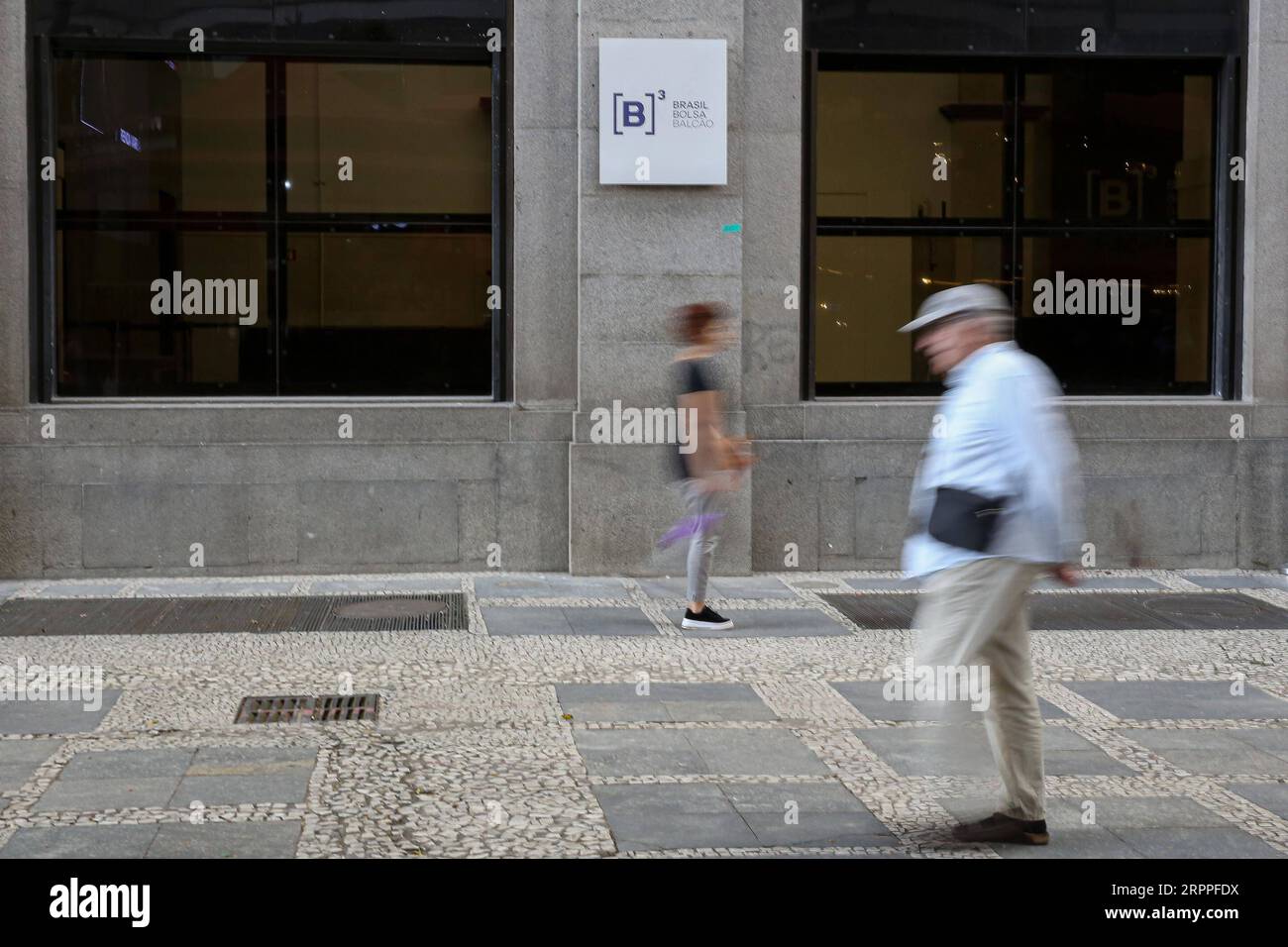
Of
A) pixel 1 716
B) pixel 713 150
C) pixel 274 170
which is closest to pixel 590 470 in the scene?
pixel 713 150

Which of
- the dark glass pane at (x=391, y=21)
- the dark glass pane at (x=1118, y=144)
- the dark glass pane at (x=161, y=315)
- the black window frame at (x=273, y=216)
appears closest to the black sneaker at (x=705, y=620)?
the black window frame at (x=273, y=216)

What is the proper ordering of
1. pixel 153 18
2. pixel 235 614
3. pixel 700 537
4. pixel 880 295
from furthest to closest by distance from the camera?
pixel 880 295
pixel 153 18
pixel 235 614
pixel 700 537

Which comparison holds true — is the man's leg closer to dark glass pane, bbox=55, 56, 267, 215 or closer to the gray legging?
the gray legging

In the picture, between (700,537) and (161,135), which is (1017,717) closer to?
(700,537)

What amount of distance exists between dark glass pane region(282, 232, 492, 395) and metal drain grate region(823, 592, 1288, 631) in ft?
11.4

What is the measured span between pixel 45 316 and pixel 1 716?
5.09 meters

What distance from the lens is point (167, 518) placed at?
A: 1095 centimetres

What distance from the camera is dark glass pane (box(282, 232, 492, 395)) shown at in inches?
452

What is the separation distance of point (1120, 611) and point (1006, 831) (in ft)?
16.9

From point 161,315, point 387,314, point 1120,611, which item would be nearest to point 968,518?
point 1120,611

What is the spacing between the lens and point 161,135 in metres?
11.3

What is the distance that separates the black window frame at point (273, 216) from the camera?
1112cm

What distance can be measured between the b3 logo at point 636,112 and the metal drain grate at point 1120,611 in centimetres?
365

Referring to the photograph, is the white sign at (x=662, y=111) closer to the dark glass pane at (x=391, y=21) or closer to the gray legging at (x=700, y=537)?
the dark glass pane at (x=391, y=21)
